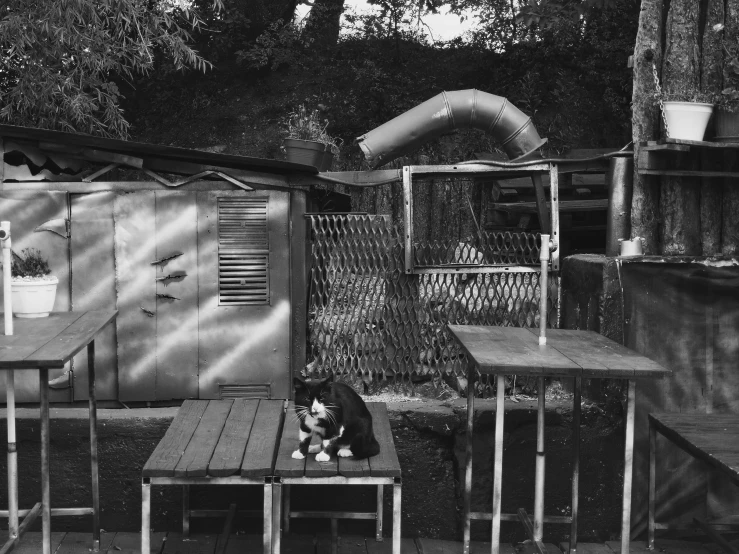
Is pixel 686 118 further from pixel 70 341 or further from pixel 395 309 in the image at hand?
pixel 70 341

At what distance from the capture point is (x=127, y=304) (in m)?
6.02

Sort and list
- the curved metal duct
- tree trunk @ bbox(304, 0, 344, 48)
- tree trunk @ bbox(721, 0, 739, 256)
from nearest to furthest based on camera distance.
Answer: tree trunk @ bbox(721, 0, 739, 256), the curved metal duct, tree trunk @ bbox(304, 0, 344, 48)

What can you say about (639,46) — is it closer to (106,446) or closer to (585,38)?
(106,446)

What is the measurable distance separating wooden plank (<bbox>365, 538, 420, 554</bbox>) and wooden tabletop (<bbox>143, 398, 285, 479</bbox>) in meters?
1.13

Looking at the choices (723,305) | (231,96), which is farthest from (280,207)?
(231,96)

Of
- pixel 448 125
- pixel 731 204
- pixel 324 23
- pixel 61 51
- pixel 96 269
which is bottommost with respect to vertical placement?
pixel 96 269

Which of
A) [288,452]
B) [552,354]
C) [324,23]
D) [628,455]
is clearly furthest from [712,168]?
[324,23]

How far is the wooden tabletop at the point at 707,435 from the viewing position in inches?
163

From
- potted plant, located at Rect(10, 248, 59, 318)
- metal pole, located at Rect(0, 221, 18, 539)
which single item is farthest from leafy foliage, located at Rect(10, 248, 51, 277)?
metal pole, located at Rect(0, 221, 18, 539)

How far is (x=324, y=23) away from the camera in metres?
18.8

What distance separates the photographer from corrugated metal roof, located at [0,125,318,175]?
5738mm

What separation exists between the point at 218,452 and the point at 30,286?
1.52 metres

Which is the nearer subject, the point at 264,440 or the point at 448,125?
the point at 264,440

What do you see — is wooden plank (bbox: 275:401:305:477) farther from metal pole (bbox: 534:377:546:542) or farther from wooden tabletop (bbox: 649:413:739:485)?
wooden tabletop (bbox: 649:413:739:485)
